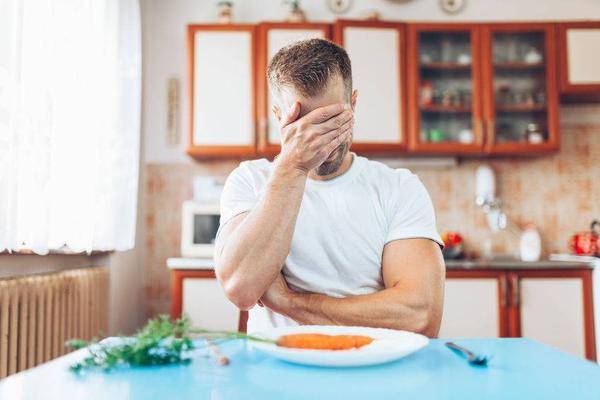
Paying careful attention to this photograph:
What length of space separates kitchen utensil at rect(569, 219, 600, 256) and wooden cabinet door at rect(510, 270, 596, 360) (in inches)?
10.6

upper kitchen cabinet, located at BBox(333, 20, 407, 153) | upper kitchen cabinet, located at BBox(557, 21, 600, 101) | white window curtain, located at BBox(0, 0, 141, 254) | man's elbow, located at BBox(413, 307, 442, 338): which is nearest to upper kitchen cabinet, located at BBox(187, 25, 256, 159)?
white window curtain, located at BBox(0, 0, 141, 254)

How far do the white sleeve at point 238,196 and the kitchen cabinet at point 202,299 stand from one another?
147cm

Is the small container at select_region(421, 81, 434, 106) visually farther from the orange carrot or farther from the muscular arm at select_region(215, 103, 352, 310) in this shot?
the orange carrot

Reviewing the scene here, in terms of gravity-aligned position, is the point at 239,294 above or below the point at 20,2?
below

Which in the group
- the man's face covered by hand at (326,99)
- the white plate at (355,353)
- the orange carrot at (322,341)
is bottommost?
the white plate at (355,353)

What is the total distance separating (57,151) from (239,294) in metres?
1.34

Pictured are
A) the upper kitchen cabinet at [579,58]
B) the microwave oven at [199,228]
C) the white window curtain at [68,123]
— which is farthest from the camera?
the upper kitchen cabinet at [579,58]

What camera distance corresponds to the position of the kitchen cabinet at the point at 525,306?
2936 millimetres

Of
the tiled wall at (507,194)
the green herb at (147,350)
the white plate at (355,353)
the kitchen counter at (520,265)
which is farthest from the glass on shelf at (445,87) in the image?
the green herb at (147,350)

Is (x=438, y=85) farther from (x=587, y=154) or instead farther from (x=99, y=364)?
(x=99, y=364)

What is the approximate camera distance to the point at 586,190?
12.0ft

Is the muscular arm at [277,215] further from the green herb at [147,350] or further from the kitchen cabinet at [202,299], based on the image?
the kitchen cabinet at [202,299]

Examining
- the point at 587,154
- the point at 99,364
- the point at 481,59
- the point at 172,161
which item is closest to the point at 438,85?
the point at 481,59

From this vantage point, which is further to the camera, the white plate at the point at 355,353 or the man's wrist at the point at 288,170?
the man's wrist at the point at 288,170
